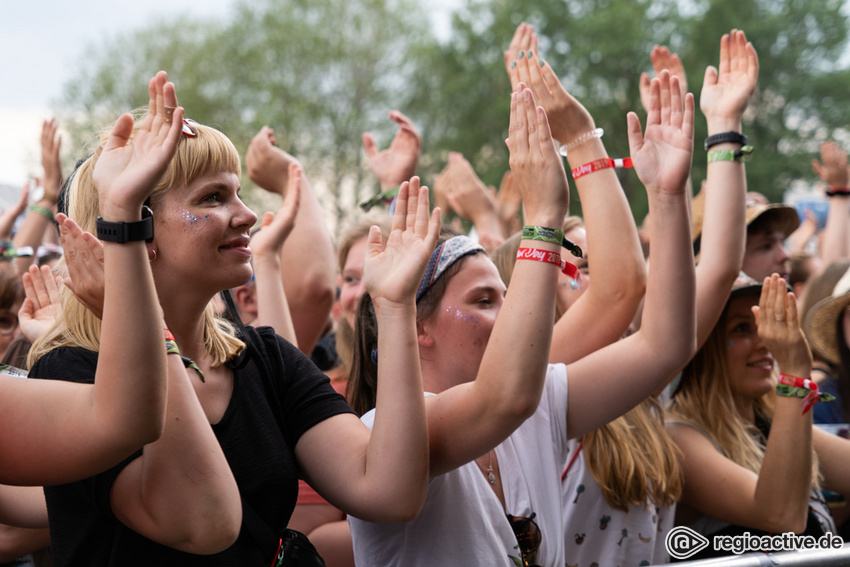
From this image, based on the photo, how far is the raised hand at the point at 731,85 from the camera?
3.03 meters

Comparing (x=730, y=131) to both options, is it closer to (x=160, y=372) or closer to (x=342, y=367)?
(x=342, y=367)

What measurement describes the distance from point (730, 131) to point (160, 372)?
2.26 m

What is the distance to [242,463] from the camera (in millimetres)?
1878

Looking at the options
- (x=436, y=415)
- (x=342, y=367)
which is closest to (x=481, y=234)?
(x=342, y=367)

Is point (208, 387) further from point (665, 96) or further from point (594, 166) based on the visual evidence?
point (665, 96)

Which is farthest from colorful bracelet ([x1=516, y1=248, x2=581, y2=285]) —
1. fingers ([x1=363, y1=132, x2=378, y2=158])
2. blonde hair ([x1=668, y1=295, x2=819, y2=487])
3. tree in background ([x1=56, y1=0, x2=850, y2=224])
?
tree in background ([x1=56, y1=0, x2=850, y2=224])

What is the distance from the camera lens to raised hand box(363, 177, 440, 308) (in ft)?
6.23

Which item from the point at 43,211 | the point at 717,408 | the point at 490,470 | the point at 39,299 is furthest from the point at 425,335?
the point at 43,211

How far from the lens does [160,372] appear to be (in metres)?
1.49

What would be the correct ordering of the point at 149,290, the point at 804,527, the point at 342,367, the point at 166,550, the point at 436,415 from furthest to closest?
1. the point at 342,367
2. the point at 804,527
3. the point at 436,415
4. the point at 166,550
5. the point at 149,290

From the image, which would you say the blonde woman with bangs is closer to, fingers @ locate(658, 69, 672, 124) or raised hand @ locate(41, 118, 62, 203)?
fingers @ locate(658, 69, 672, 124)

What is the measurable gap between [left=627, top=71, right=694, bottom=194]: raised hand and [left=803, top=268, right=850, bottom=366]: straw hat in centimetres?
199

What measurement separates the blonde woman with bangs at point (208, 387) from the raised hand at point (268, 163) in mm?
1564

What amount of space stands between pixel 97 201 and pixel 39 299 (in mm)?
876
